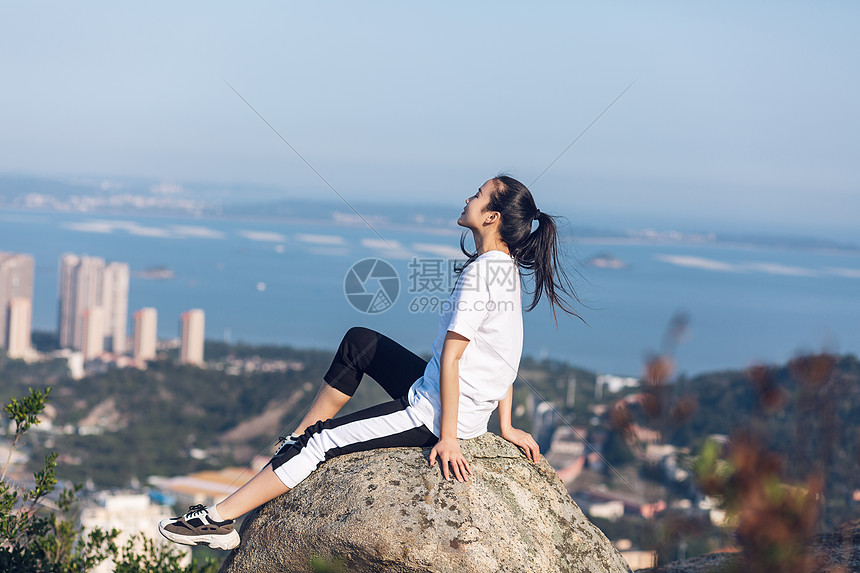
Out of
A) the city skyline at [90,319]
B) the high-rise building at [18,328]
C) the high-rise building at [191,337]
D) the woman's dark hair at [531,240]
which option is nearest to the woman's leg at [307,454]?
the woman's dark hair at [531,240]

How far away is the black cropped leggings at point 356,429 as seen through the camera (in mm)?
3195

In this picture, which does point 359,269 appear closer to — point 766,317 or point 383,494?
point 383,494

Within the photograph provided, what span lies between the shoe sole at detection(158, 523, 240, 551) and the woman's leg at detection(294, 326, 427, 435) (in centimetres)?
56

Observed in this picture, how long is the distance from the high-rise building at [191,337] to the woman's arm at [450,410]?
150 ft

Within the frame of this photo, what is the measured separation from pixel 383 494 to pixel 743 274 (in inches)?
3699

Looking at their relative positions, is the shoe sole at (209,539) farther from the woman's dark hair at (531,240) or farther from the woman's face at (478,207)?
the woman's face at (478,207)

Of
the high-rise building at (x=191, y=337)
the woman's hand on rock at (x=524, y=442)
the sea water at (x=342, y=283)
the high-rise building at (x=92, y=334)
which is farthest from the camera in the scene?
the high-rise building at (x=92, y=334)

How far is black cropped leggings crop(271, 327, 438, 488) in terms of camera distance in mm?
3195

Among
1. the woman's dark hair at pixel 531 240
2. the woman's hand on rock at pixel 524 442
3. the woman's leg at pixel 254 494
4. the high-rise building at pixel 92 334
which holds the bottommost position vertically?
the high-rise building at pixel 92 334

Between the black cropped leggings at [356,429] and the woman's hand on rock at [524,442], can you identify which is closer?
the black cropped leggings at [356,429]

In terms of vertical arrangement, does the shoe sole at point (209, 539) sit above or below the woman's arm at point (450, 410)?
below
